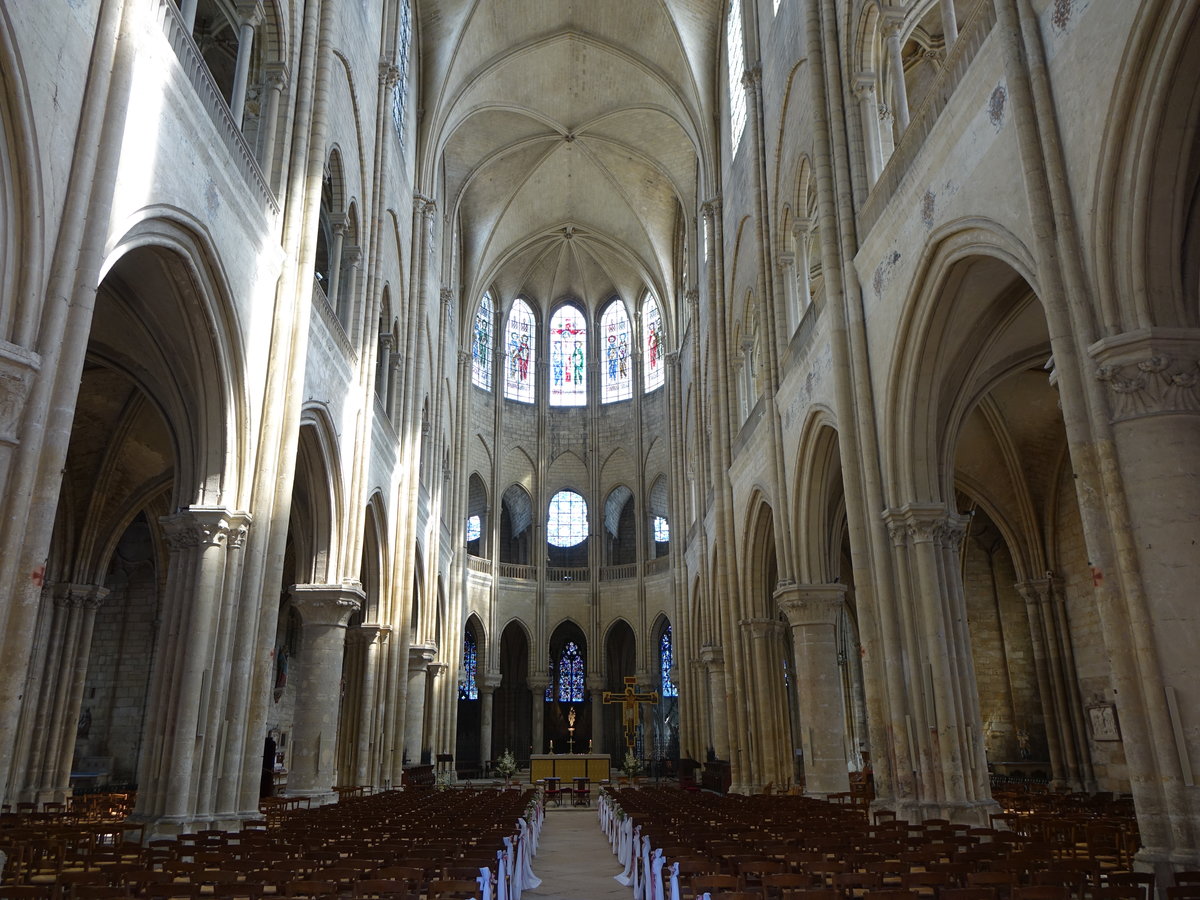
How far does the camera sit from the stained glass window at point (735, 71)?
2397cm

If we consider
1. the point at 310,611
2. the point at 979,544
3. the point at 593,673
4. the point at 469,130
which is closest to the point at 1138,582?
the point at 310,611

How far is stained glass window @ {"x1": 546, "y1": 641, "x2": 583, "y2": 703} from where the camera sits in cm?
4088

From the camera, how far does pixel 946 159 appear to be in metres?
11.1

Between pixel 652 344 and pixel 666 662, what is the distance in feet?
44.2

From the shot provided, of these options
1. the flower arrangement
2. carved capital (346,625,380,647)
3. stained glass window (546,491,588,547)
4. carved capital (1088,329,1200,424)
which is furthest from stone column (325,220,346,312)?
stained glass window (546,491,588,547)

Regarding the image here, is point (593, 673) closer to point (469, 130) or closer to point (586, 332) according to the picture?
point (586, 332)

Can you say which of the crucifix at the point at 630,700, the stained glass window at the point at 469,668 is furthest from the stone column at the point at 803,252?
the stained glass window at the point at 469,668

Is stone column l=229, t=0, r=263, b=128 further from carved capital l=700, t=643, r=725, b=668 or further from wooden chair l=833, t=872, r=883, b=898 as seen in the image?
carved capital l=700, t=643, r=725, b=668

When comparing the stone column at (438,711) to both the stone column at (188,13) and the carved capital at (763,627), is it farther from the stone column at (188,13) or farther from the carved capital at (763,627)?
the stone column at (188,13)

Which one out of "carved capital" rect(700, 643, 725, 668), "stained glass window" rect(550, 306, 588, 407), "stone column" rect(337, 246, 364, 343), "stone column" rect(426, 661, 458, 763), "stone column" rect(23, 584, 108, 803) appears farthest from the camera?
"stained glass window" rect(550, 306, 588, 407)

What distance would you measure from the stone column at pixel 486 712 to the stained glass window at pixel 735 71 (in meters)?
21.8

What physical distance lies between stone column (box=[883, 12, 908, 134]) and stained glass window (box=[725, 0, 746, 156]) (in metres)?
9.85

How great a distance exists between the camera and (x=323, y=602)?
17469 millimetres

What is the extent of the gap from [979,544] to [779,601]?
31.1ft
